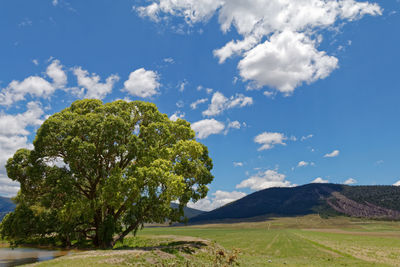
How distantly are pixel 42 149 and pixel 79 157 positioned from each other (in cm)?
466

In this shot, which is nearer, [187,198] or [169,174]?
[169,174]

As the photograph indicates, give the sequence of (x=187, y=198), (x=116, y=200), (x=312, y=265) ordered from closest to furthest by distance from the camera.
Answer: (x=116, y=200) → (x=312, y=265) → (x=187, y=198)

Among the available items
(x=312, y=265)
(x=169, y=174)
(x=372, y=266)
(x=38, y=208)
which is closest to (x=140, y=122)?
(x=169, y=174)

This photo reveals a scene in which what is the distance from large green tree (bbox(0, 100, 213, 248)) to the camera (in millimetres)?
30562

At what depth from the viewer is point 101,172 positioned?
32875mm

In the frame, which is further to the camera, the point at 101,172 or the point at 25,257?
the point at 25,257

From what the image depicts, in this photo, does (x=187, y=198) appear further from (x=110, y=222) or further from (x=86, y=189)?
(x=86, y=189)

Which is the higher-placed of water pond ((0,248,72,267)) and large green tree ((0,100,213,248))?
large green tree ((0,100,213,248))

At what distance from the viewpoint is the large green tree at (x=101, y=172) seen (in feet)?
100

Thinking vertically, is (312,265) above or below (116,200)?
below

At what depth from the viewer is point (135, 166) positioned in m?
31.7

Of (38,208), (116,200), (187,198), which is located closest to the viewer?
(116,200)

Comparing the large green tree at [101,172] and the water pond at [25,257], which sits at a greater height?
the large green tree at [101,172]

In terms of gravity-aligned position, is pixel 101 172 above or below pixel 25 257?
above
